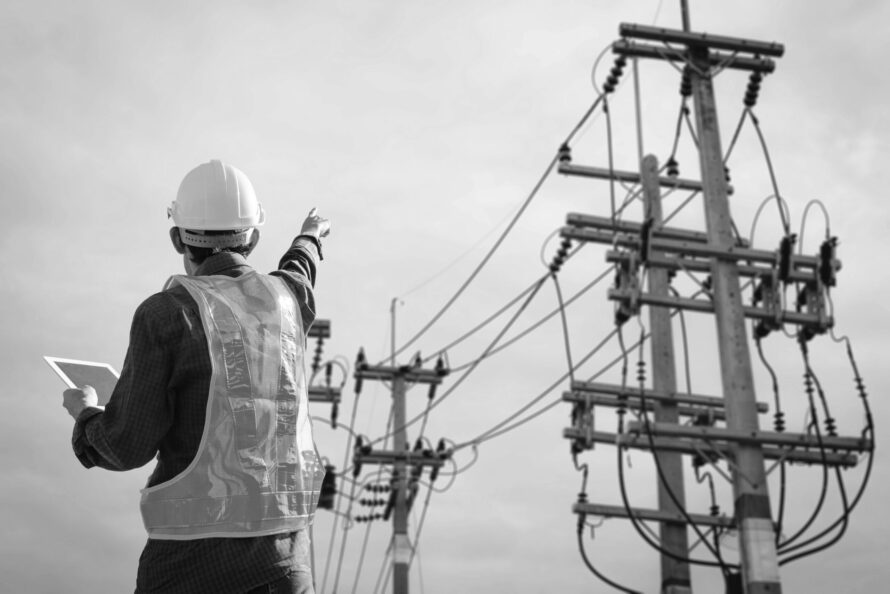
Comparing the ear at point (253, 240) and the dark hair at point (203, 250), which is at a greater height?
the ear at point (253, 240)

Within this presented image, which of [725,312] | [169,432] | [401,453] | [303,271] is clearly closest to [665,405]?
[725,312]

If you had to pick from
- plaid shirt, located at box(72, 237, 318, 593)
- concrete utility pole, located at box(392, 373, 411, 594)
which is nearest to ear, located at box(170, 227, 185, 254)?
plaid shirt, located at box(72, 237, 318, 593)

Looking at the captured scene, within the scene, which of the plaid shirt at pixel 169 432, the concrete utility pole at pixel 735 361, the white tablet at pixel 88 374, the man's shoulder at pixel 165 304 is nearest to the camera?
the plaid shirt at pixel 169 432

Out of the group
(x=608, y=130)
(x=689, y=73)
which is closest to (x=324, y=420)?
(x=608, y=130)

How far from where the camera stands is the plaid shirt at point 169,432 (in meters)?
2.79

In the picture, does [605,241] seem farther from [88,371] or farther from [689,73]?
[88,371]

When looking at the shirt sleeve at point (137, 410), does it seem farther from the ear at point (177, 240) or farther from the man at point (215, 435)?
the ear at point (177, 240)

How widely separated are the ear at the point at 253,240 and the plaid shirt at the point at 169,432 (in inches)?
14.2

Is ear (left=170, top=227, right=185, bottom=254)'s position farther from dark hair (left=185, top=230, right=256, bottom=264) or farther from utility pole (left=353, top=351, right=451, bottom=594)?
utility pole (left=353, top=351, right=451, bottom=594)

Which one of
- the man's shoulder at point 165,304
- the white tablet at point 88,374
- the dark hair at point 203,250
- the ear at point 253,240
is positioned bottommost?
the white tablet at point 88,374

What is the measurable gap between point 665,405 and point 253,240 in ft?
44.5

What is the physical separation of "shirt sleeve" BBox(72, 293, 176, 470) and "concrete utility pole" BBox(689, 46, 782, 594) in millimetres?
8656

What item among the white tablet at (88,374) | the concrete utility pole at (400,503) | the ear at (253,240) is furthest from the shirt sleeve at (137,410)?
the concrete utility pole at (400,503)

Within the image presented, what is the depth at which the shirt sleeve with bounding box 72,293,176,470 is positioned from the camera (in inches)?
112
